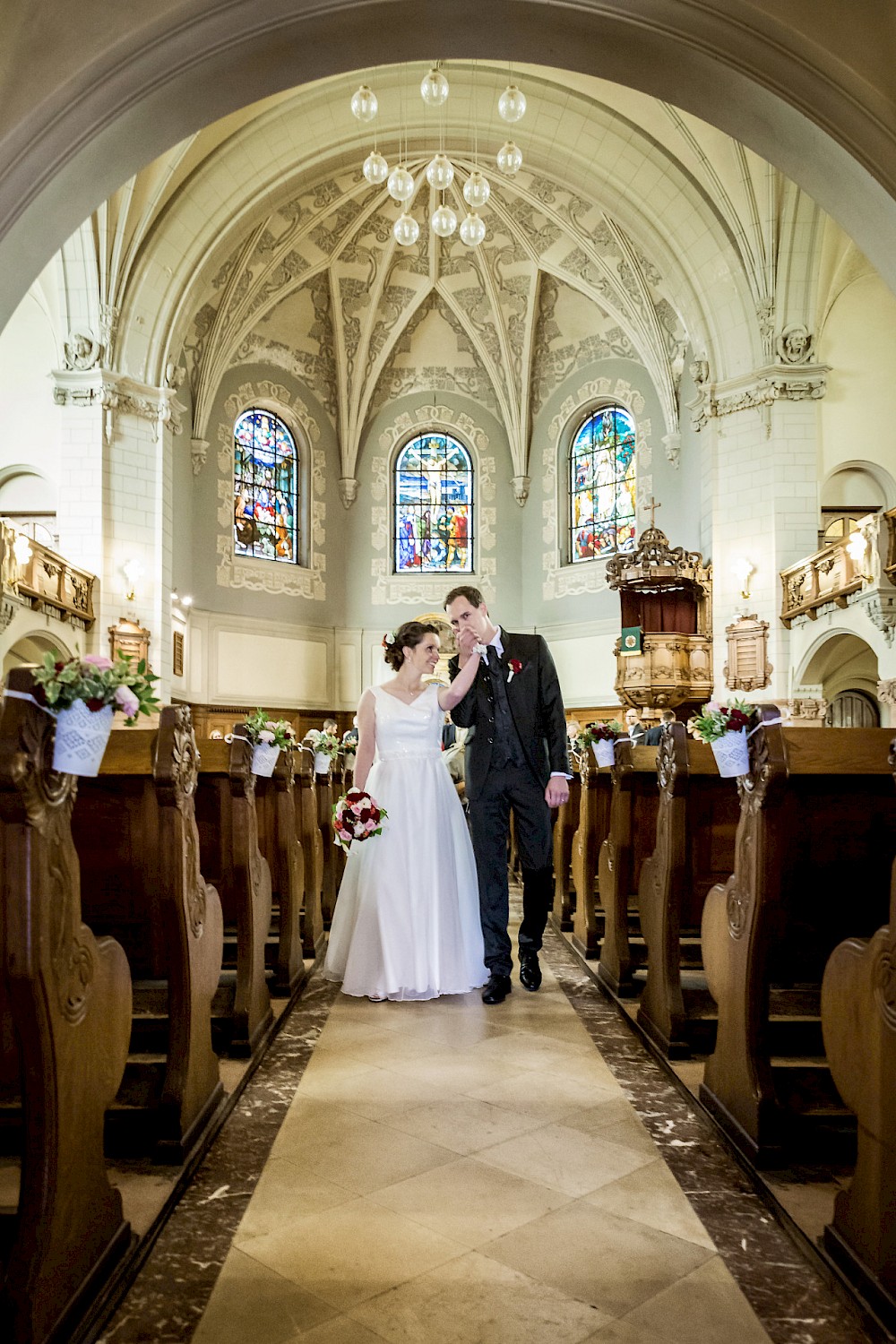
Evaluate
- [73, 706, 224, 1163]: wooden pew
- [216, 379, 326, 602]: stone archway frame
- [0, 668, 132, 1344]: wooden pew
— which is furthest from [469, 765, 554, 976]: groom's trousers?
[216, 379, 326, 602]: stone archway frame

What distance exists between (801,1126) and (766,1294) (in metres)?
0.71

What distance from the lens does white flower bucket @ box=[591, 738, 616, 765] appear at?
18.2ft

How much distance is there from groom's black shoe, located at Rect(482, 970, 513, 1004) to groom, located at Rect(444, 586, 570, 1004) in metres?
0.03

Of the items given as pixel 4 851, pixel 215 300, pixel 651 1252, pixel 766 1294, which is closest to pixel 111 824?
pixel 4 851

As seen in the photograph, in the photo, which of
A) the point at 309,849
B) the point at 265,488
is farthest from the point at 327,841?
the point at 265,488

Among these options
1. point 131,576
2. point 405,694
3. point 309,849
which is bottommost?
point 309,849

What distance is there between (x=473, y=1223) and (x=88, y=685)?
1.60 metres

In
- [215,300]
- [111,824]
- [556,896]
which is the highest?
[215,300]

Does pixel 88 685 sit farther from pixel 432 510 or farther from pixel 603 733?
pixel 432 510

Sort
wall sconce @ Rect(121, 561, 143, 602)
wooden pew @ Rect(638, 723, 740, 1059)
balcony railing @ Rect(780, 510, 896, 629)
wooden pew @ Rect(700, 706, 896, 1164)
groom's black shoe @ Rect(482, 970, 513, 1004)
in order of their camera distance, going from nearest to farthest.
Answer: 1. wooden pew @ Rect(700, 706, 896, 1164)
2. wooden pew @ Rect(638, 723, 740, 1059)
3. groom's black shoe @ Rect(482, 970, 513, 1004)
4. balcony railing @ Rect(780, 510, 896, 629)
5. wall sconce @ Rect(121, 561, 143, 602)

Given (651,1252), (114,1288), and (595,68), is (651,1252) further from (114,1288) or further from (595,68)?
(595,68)

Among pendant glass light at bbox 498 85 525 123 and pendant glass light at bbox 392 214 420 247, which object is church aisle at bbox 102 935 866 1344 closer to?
pendant glass light at bbox 498 85 525 123

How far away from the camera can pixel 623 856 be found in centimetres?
486

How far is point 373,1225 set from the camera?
239 centimetres
